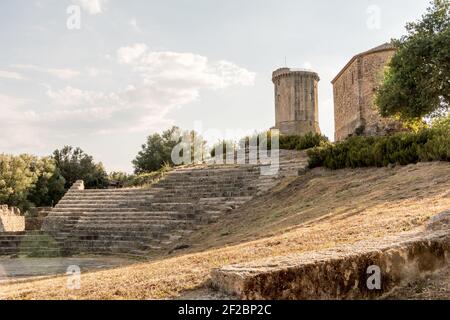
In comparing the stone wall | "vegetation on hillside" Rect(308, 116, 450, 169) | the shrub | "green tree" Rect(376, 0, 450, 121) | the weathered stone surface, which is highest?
"green tree" Rect(376, 0, 450, 121)

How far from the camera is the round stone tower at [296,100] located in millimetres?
43531

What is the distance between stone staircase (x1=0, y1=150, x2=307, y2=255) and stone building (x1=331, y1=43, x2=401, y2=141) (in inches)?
556

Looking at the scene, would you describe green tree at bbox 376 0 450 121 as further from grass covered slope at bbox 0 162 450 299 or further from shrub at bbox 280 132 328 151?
grass covered slope at bbox 0 162 450 299

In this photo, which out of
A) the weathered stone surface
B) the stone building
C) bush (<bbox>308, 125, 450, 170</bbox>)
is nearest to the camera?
the weathered stone surface

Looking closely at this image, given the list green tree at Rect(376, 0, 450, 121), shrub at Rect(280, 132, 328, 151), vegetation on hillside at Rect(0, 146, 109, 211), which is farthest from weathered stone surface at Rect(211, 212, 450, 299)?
vegetation on hillside at Rect(0, 146, 109, 211)

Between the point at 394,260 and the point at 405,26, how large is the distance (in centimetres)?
1809

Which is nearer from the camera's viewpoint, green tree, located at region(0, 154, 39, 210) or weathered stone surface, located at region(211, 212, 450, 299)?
weathered stone surface, located at region(211, 212, 450, 299)

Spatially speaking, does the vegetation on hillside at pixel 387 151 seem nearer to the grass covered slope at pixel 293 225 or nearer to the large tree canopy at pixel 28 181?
the grass covered slope at pixel 293 225

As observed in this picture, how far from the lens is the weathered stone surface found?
3818 millimetres

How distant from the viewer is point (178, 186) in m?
18.3

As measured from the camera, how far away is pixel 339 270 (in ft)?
13.5

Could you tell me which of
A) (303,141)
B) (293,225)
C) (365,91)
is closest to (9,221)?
(303,141)

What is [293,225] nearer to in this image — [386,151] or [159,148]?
[386,151]
